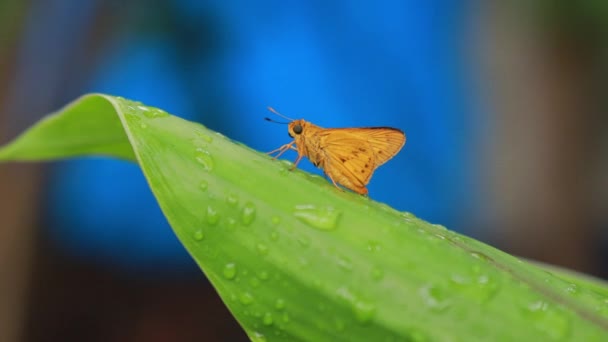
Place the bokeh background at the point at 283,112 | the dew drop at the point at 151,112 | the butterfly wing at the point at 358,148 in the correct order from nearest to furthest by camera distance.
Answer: the dew drop at the point at 151,112
the butterfly wing at the point at 358,148
the bokeh background at the point at 283,112

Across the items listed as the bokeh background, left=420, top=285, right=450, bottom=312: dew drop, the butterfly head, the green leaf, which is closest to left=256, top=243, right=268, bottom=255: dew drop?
the green leaf

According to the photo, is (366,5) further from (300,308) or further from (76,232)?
(300,308)

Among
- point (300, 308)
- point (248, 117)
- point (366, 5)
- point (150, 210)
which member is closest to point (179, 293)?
point (150, 210)

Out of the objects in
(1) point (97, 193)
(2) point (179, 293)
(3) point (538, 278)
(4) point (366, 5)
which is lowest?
(2) point (179, 293)

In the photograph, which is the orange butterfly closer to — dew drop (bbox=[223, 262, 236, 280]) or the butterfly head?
the butterfly head

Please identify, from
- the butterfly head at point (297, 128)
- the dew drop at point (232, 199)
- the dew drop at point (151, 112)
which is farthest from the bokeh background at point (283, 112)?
the dew drop at point (232, 199)

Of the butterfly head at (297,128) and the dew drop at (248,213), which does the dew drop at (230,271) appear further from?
the butterfly head at (297,128)
